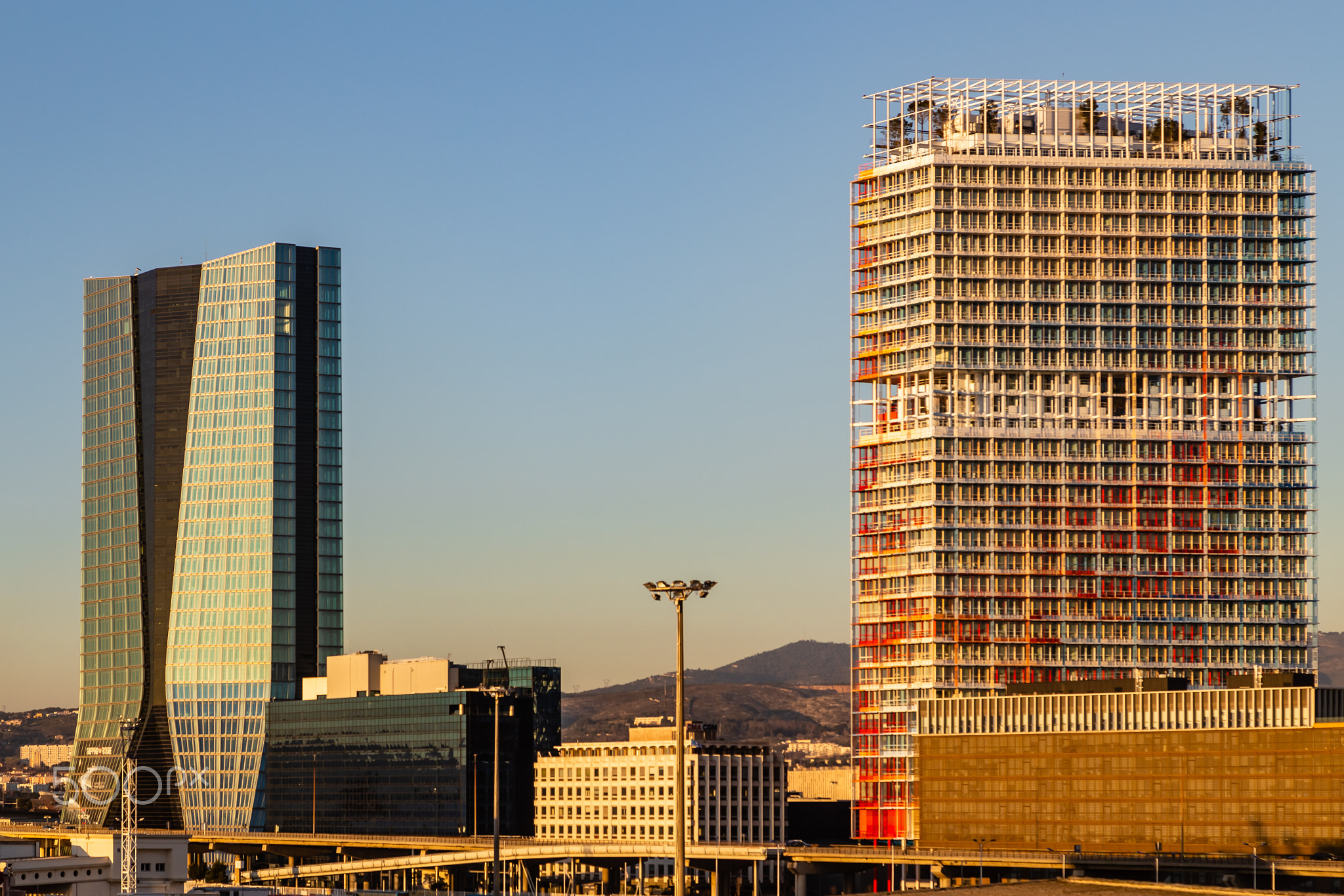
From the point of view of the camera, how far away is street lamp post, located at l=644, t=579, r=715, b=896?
90.5 metres

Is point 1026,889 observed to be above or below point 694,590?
below

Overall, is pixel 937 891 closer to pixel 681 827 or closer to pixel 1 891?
pixel 681 827

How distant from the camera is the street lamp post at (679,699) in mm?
90500

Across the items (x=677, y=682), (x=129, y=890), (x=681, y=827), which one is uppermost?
(x=677, y=682)

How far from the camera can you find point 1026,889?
12219 centimetres

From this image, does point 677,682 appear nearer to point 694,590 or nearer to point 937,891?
point 694,590

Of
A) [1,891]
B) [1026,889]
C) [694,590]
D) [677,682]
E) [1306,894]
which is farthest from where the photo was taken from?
[1,891]

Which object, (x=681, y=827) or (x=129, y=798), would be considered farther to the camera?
(x=129, y=798)

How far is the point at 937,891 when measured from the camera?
409ft

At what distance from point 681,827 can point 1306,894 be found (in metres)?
109

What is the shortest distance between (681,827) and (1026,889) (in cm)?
3629

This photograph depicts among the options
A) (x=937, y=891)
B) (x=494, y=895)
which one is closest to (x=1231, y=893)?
(x=937, y=891)

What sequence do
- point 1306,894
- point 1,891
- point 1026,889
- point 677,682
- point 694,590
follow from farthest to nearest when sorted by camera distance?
point 1,891 → point 1306,894 → point 1026,889 → point 694,590 → point 677,682

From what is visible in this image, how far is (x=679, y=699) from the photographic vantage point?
91938mm
